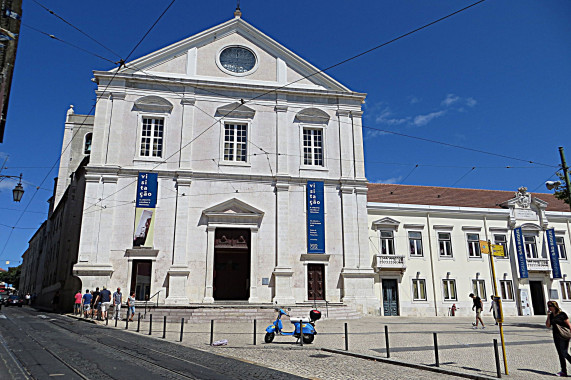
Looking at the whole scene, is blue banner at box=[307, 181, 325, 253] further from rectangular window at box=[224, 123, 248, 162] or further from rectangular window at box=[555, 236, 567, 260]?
rectangular window at box=[555, 236, 567, 260]

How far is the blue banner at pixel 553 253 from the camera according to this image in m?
32.4

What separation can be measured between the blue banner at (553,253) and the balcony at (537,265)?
25.5 inches

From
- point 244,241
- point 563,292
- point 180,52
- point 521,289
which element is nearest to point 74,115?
point 180,52

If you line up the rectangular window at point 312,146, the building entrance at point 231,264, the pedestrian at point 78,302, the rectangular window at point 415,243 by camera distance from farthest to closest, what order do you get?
the rectangular window at point 415,243
the rectangular window at point 312,146
the building entrance at point 231,264
the pedestrian at point 78,302

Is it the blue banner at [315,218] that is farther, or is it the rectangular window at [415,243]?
the rectangular window at [415,243]

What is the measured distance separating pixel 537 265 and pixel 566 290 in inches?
131

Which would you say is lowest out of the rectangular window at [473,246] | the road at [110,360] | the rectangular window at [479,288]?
the road at [110,360]

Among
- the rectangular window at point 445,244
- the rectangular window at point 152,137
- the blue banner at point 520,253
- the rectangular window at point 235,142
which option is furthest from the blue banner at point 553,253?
the rectangular window at point 152,137

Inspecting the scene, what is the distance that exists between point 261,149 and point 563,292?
2444 centimetres

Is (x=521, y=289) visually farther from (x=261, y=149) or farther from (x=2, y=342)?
(x=2, y=342)

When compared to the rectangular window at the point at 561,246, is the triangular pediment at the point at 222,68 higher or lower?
higher

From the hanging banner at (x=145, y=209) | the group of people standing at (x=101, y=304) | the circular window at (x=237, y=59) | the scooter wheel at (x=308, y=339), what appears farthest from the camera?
the circular window at (x=237, y=59)

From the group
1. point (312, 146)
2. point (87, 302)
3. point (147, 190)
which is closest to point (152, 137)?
point (147, 190)

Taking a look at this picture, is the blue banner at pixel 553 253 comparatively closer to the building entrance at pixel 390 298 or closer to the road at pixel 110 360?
the building entrance at pixel 390 298
